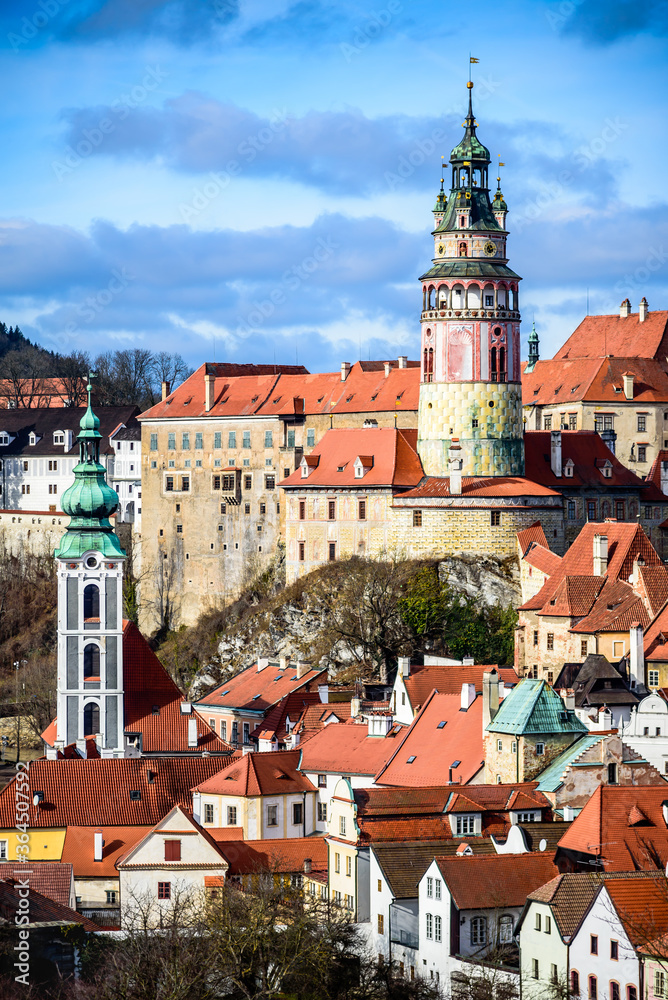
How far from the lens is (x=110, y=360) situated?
468 feet

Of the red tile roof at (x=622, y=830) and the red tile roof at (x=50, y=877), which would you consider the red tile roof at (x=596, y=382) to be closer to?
the red tile roof at (x=622, y=830)

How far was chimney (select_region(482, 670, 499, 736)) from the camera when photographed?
62.6 meters

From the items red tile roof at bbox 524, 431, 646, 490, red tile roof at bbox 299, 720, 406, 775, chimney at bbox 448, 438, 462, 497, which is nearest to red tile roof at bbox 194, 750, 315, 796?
red tile roof at bbox 299, 720, 406, 775

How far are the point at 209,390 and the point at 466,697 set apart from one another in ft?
137

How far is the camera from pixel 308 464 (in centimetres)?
9106

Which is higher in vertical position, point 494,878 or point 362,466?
point 362,466

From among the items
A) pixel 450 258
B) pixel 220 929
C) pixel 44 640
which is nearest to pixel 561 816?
pixel 220 929

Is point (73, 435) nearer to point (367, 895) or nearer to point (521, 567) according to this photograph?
point (521, 567)

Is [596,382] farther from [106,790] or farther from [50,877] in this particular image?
[50,877]

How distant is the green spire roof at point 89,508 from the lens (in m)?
73.7

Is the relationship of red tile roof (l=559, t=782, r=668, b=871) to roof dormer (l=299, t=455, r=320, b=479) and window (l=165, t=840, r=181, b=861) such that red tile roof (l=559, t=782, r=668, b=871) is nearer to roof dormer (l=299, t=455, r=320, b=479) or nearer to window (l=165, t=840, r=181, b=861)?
window (l=165, t=840, r=181, b=861)

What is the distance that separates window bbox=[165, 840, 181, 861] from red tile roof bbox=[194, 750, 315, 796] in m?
6.06

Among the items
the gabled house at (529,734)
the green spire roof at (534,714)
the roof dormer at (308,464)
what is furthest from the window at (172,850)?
the roof dormer at (308,464)

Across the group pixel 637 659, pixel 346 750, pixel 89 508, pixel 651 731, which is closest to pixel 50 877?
pixel 346 750
